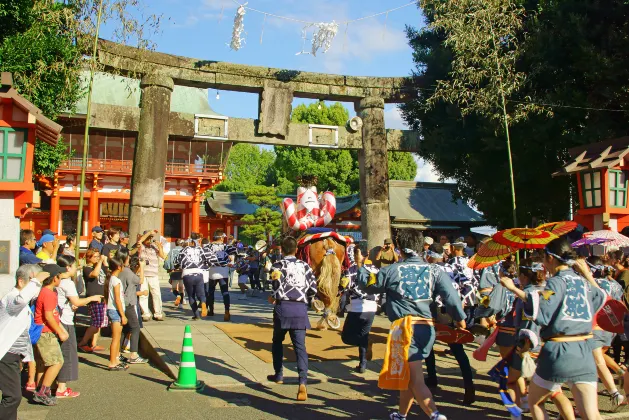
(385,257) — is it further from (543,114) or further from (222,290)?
(543,114)

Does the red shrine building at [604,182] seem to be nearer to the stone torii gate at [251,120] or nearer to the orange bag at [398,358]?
the stone torii gate at [251,120]

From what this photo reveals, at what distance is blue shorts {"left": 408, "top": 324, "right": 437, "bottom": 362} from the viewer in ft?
17.5

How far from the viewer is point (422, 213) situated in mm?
28156

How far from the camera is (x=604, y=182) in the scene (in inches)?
483

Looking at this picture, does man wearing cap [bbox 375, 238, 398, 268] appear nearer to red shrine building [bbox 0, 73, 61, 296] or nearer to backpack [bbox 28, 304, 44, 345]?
red shrine building [bbox 0, 73, 61, 296]

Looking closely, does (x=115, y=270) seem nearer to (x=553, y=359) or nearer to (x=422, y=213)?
(x=553, y=359)

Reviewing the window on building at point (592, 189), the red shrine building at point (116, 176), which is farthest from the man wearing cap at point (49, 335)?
the red shrine building at point (116, 176)

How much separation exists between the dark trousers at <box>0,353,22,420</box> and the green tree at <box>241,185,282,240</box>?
90.1 ft

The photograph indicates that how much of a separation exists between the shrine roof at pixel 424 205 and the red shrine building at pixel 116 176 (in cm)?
794

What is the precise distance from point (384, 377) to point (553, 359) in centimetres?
164

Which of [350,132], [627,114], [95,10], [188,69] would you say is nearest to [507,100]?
[627,114]

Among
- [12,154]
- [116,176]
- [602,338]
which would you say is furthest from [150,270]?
[116,176]

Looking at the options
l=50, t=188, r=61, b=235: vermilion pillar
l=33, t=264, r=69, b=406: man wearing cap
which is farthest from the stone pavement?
l=50, t=188, r=61, b=235: vermilion pillar

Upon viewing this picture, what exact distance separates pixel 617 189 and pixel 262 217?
22.6m
